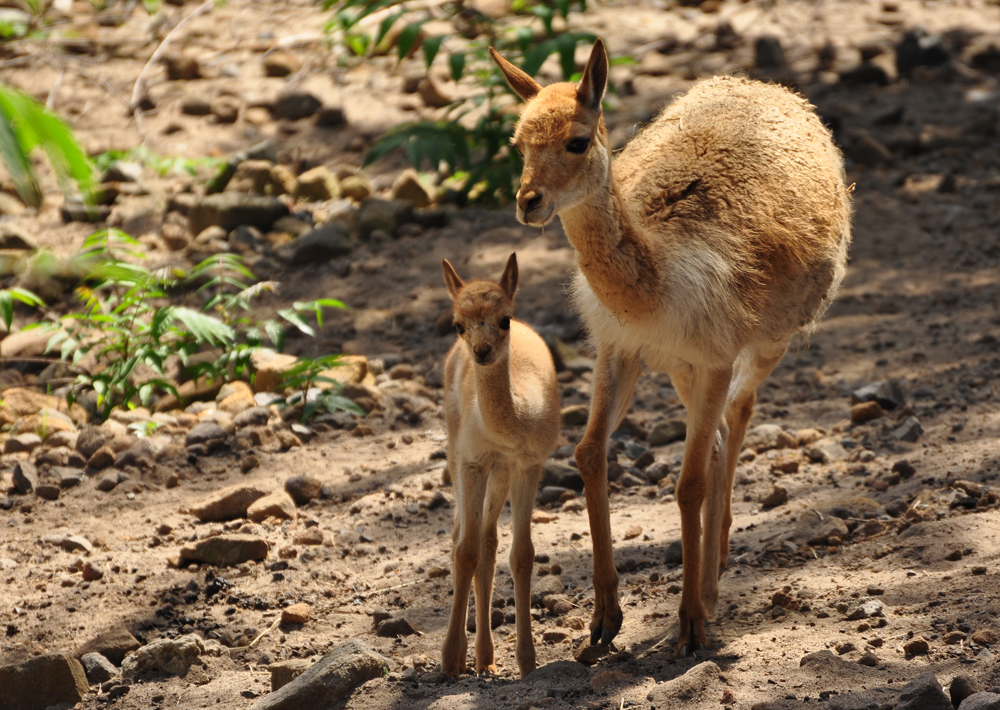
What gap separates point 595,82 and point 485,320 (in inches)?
44.9

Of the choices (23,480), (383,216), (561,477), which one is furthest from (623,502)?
(383,216)

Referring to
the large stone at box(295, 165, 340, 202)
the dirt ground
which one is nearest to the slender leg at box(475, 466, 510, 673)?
the dirt ground

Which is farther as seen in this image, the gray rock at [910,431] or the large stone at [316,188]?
the large stone at [316,188]

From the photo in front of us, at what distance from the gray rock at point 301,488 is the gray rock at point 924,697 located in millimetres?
3779

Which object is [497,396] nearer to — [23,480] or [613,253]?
[613,253]

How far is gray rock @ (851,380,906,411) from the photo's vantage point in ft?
23.5

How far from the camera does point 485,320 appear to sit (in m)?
4.64

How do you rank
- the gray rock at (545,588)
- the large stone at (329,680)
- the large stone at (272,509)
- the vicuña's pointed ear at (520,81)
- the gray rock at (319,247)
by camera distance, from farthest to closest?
the gray rock at (319,247), the large stone at (272,509), the gray rock at (545,588), the vicuña's pointed ear at (520,81), the large stone at (329,680)

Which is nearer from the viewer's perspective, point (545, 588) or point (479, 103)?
point (545, 588)

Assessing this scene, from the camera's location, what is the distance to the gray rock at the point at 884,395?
7.17 meters

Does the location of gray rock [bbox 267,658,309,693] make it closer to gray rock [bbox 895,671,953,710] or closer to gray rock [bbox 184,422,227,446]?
gray rock [bbox 895,671,953,710]

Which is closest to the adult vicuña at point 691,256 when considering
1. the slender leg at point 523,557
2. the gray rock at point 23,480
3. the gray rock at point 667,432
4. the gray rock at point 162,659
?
the slender leg at point 523,557

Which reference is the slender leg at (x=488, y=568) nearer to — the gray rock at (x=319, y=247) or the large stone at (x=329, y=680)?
the large stone at (x=329, y=680)

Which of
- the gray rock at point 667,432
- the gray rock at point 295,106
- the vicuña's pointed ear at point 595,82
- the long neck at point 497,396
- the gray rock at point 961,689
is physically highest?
the vicuña's pointed ear at point 595,82
